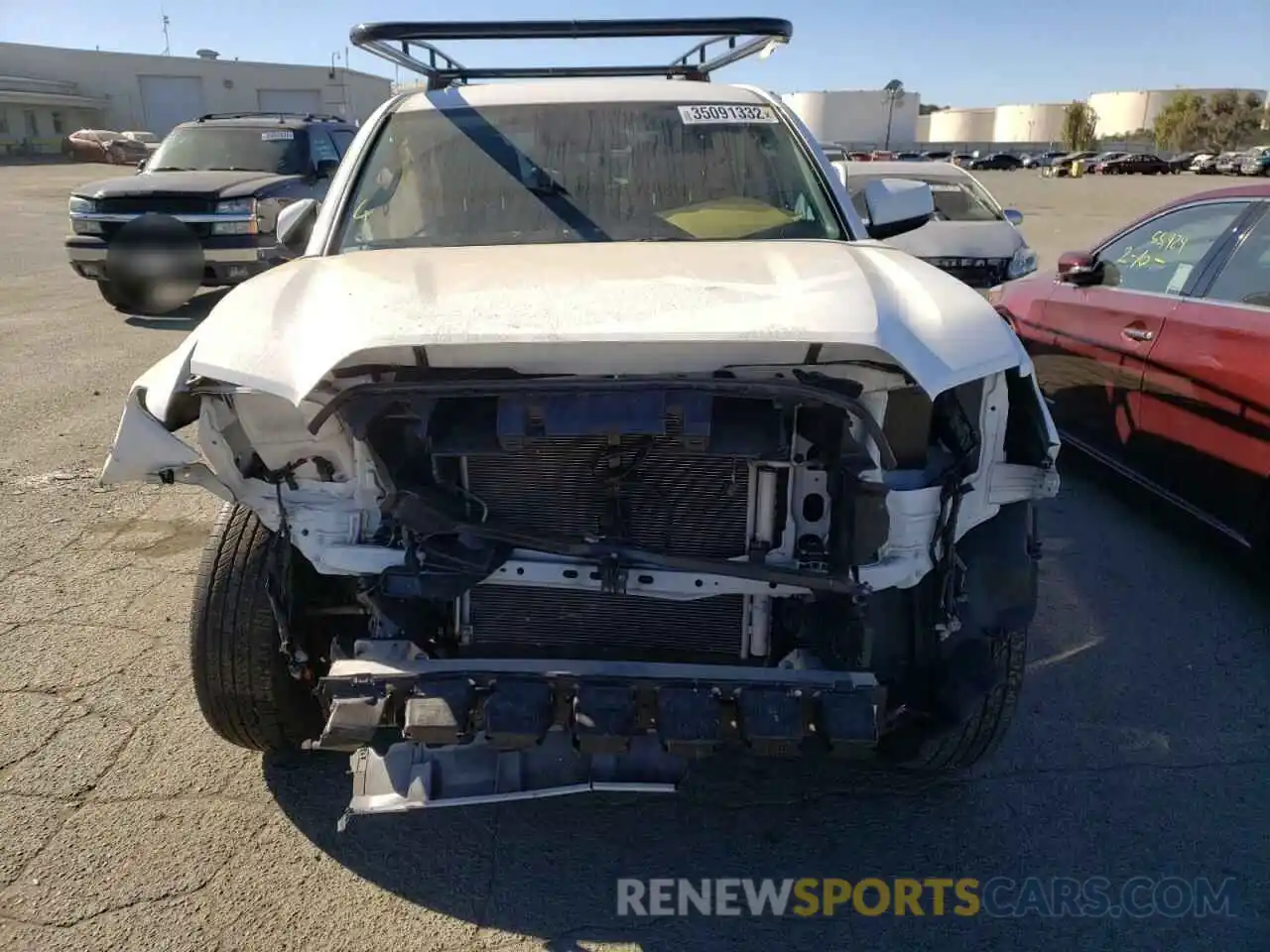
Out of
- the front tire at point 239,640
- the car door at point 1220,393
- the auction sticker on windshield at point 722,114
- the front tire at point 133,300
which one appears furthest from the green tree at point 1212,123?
the front tire at point 239,640

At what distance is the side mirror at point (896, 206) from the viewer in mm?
3617

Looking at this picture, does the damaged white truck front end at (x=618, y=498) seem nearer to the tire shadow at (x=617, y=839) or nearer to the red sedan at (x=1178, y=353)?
the tire shadow at (x=617, y=839)

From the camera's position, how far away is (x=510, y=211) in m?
3.32

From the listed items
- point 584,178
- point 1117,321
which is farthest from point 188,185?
point 1117,321

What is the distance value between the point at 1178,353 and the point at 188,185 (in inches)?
337

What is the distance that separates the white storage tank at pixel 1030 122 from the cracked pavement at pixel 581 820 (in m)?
121

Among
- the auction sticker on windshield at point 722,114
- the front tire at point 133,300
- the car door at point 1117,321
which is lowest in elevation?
the front tire at point 133,300

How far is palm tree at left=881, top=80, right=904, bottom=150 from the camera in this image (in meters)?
64.7

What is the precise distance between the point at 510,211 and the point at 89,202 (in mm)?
7753

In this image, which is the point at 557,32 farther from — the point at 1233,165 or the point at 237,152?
the point at 1233,165

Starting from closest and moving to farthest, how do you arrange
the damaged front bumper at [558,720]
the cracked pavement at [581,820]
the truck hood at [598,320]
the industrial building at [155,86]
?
1. the truck hood at [598,320]
2. the damaged front bumper at [558,720]
3. the cracked pavement at [581,820]
4. the industrial building at [155,86]

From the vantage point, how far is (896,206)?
362 cm

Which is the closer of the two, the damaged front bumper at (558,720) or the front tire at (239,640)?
the damaged front bumper at (558,720)

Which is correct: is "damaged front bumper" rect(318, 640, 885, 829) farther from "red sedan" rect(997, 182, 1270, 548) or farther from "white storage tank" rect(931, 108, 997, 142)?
"white storage tank" rect(931, 108, 997, 142)
